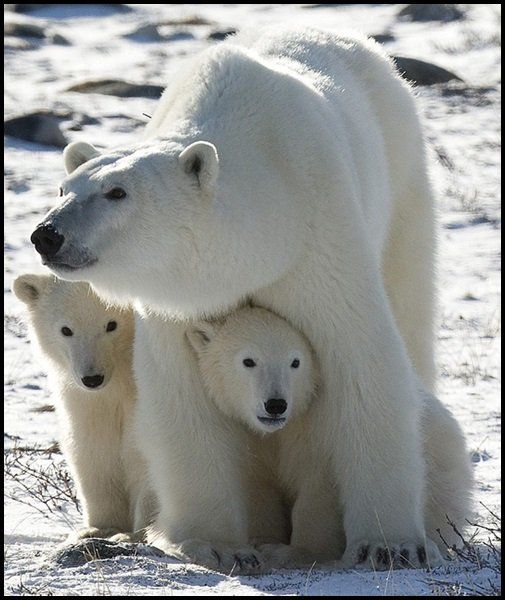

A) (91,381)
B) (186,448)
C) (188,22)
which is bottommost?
(188,22)

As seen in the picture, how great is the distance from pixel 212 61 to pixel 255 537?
6.36 ft

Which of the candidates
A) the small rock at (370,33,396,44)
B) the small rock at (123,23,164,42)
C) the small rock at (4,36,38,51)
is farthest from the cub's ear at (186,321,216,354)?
the small rock at (123,23,164,42)

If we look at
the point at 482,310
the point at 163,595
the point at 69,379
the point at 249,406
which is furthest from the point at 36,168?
the point at 163,595

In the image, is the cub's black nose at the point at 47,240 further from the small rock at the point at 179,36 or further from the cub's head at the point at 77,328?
the small rock at the point at 179,36

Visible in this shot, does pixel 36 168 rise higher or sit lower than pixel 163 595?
lower

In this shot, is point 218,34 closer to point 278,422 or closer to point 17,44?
point 17,44

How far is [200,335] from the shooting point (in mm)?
5016

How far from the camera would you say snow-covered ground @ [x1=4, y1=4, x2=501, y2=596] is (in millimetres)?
4383

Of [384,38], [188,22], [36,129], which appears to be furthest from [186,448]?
[188,22]

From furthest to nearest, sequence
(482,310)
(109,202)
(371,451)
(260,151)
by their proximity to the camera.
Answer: (482,310) < (371,451) < (260,151) < (109,202)

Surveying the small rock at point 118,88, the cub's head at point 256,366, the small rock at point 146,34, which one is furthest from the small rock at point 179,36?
the cub's head at point 256,366

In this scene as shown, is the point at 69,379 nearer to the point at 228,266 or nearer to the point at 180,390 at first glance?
the point at 180,390

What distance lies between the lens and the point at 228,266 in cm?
445

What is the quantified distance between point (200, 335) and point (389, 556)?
110cm
